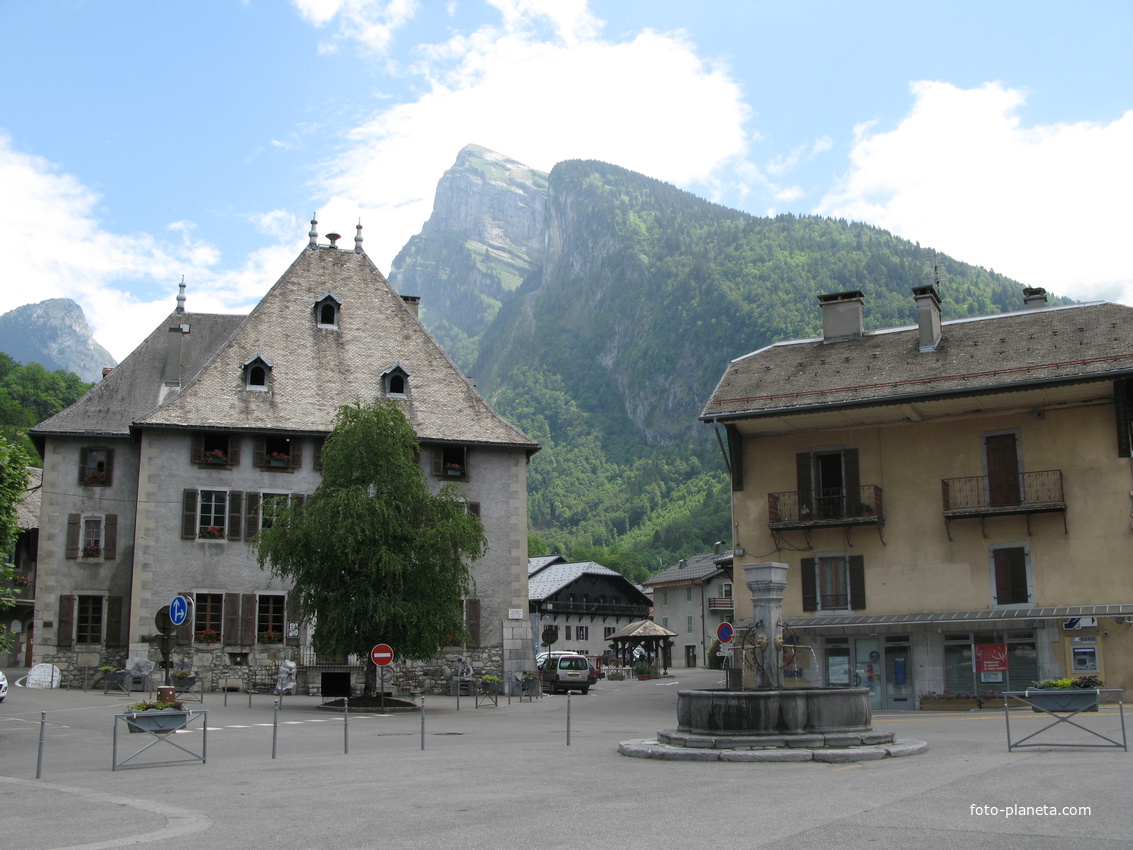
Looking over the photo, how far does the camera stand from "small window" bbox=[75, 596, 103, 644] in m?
34.8

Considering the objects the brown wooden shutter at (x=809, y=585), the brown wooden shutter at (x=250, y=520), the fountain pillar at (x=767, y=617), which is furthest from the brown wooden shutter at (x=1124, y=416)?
the brown wooden shutter at (x=250, y=520)

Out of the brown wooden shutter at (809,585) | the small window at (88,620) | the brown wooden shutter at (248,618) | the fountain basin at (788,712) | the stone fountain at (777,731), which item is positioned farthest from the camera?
the small window at (88,620)

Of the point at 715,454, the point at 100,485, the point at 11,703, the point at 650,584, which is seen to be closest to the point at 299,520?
the point at 11,703

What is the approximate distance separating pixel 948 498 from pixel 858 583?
3.40m

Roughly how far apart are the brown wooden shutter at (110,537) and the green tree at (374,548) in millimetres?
10153

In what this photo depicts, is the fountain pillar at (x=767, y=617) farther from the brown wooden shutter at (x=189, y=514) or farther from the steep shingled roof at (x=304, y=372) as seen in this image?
the brown wooden shutter at (x=189, y=514)

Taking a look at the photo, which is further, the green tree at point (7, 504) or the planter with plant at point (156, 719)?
the green tree at point (7, 504)

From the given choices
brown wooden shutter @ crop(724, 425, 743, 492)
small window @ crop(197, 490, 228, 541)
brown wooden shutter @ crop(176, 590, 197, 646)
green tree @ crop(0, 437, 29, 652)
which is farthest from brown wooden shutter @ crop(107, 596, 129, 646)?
brown wooden shutter @ crop(724, 425, 743, 492)

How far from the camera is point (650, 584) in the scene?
8506 centimetres

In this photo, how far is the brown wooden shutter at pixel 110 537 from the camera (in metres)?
35.6

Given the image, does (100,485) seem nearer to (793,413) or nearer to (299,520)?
(299,520)

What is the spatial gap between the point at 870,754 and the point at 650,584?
7151 cm

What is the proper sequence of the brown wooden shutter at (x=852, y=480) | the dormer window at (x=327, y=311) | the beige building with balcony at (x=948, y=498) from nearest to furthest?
the beige building with balcony at (x=948, y=498) → the brown wooden shutter at (x=852, y=480) → the dormer window at (x=327, y=311)

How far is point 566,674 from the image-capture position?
41.0m
